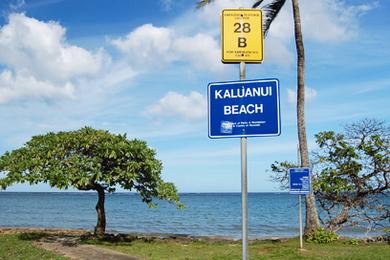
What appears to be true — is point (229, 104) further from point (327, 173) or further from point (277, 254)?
point (327, 173)

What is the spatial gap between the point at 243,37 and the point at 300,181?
9788mm

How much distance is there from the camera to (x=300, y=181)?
13.4 metres

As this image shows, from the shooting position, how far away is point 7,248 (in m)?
13.7

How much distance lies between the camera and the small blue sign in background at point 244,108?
4117mm

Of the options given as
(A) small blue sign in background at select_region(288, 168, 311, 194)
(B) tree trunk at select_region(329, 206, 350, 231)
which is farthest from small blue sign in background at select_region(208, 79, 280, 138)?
(B) tree trunk at select_region(329, 206, 350, 231)

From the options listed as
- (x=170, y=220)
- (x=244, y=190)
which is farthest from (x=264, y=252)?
(x=170, y=220)

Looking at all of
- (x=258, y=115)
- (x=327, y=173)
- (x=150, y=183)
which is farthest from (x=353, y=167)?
(x=258, y=115)

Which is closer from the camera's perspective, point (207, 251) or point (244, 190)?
point (244, 190)

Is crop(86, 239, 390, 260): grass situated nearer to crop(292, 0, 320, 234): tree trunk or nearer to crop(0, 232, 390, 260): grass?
crop(0, 232, 390, 260): grass

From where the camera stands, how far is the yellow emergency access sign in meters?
4.30

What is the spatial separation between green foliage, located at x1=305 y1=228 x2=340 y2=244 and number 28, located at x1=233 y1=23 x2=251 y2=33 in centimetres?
1339

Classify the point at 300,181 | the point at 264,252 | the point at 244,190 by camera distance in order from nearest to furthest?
the point at 244,190
the point at 300,181
the point at 264,252

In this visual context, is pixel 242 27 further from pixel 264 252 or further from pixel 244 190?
pixel 264 252

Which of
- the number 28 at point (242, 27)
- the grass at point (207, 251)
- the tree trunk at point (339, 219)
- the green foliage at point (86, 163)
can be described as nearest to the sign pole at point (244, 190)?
the number 28 at point (242, 27)
